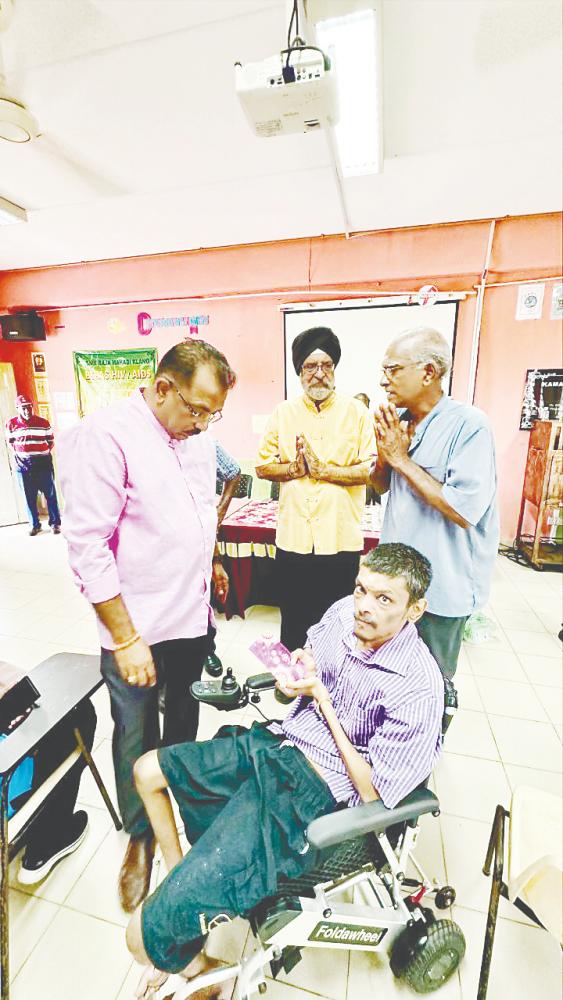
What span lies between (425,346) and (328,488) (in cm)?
85

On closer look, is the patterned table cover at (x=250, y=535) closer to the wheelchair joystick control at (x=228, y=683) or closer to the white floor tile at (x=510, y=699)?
the white floor tile at (x=510, y=699)

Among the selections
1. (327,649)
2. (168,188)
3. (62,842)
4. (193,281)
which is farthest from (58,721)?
(193,281)

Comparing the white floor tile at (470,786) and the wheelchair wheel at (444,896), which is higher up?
the wheelchair wheel at (444,896)

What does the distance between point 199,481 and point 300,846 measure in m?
1.12

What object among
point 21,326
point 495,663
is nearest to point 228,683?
point 495,663

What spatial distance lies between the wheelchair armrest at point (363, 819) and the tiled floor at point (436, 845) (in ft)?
2.53

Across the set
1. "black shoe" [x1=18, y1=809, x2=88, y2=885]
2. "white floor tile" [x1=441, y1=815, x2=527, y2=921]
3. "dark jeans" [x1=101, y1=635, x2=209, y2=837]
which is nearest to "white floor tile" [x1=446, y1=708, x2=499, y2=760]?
"white floor tile" [x1=441, y1=815, x2=527, y2=921]

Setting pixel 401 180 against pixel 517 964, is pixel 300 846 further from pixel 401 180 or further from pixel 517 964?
pixel 401 180

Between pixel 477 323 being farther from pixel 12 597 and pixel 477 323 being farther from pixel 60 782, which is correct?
pixel 12 597

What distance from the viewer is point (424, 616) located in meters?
1.71

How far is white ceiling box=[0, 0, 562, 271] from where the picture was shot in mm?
1876

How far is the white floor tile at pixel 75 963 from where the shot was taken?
4.24ft

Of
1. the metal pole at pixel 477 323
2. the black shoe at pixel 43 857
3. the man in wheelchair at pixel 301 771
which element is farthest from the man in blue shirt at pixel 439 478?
the metal pole at pixel 477 323

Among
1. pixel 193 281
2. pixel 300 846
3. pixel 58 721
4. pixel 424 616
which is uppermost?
pixel 193 281
